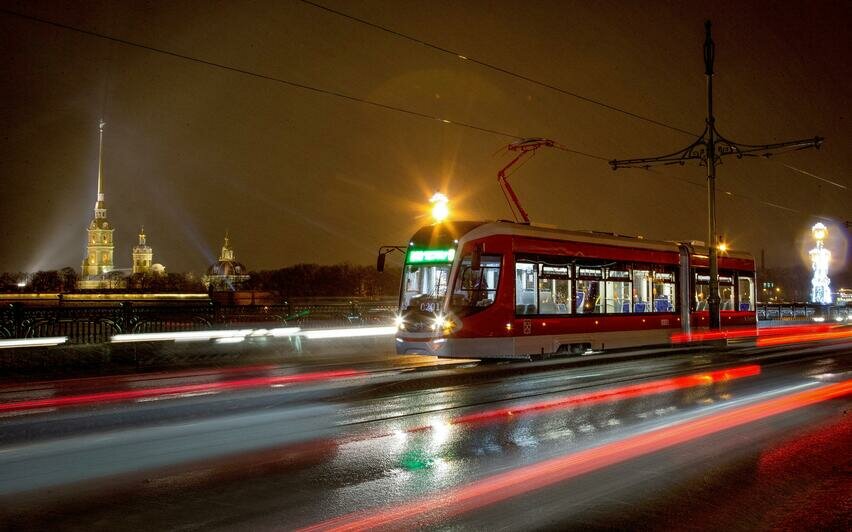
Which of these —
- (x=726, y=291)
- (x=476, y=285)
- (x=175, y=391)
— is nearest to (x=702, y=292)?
(x=726, y=291)

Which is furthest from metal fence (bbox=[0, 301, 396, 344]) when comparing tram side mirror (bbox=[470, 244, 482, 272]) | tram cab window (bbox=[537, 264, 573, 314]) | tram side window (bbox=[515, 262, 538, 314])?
tram cab window (bbox=[537, 264, 573, 314])

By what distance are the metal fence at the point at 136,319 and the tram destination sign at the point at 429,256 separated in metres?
7.70

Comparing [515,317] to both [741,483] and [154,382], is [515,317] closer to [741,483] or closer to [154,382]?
[154,382]

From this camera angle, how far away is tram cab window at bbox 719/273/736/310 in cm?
2644

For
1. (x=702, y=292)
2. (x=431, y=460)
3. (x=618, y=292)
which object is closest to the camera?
(x=431, y=460)

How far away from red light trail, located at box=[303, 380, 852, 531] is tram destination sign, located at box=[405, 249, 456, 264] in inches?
297

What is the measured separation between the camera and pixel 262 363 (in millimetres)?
21297

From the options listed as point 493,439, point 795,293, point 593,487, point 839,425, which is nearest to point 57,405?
point 493,439

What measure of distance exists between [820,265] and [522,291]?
255 ft

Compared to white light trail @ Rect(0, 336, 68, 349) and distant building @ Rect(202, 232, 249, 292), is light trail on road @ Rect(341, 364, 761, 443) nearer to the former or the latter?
white light trail @ Rect(0, 336, 68, 349)

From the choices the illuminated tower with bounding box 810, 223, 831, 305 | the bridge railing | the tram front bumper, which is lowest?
the tram front bumper

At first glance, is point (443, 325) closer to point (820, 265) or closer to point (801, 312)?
point (801, 312)

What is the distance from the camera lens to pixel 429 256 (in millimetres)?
18094

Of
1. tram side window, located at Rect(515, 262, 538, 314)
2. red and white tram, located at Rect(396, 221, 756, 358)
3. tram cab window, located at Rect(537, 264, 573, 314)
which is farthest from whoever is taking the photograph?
tram cab window, located at Rect(537, 264, 573, 314)
